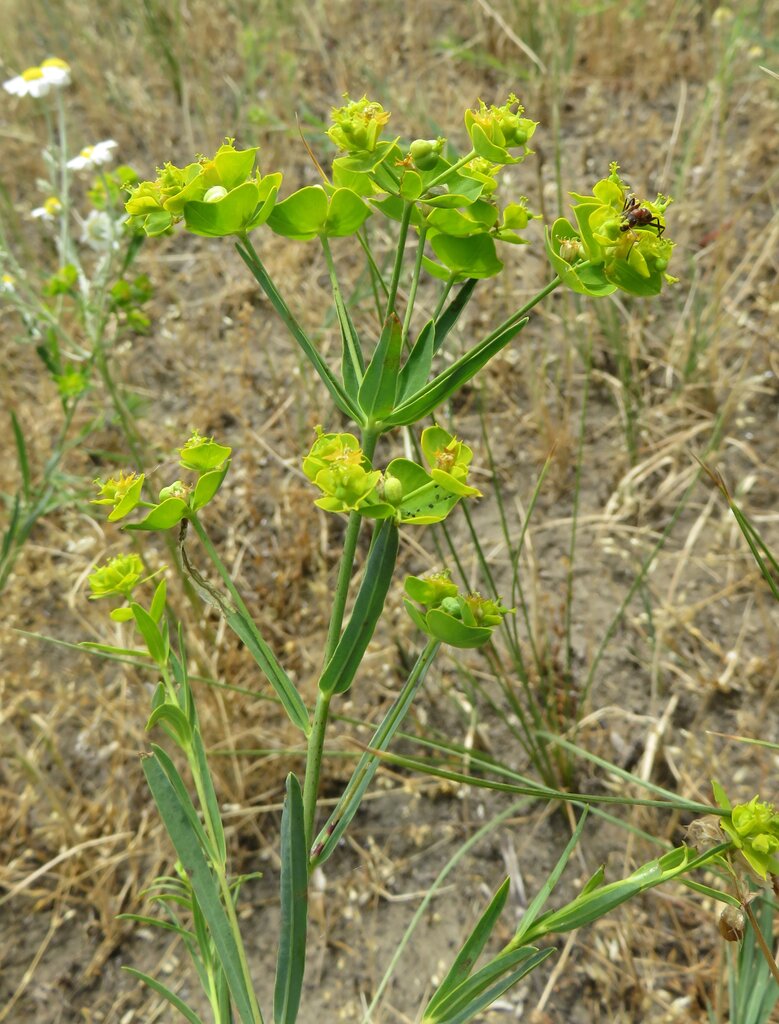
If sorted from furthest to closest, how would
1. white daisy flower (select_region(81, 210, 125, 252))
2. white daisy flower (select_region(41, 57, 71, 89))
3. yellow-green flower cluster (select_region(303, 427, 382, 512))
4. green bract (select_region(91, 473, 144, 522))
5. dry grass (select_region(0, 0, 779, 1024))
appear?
white daisy flower (select_region(41, 57, 71, 89)) < white daisy flower (select_region(81, 210, 125, 252)) < dry grass (select_region(0, 0, 779, 1024)) < green bract (select_region(91, 473, 144, 522)) < yellow-green flower cluster (select_region(303, 427, 382, 512))

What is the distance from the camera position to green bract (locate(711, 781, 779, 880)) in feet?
2.28

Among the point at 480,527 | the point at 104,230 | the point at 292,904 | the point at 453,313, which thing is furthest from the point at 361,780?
the point at 104,230

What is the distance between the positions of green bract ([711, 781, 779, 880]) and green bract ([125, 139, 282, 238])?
64 centimetres

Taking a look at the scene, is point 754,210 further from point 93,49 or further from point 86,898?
point 93,49

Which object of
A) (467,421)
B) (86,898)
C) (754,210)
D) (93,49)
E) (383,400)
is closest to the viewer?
(383,400)

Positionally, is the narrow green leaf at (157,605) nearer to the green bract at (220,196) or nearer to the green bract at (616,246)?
the green bract at (220,196)

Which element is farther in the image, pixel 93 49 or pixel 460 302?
pixel 93 49

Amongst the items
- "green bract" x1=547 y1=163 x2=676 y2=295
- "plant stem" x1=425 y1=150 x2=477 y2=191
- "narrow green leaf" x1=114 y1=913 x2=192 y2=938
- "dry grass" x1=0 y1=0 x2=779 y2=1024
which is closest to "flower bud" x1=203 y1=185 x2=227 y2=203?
"plant stem" x1=425 y1=150 x2=477 y2=191

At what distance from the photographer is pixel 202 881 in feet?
2.46

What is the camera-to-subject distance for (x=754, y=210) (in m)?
2.48

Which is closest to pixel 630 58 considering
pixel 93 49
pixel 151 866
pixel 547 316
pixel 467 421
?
pixel 547 316

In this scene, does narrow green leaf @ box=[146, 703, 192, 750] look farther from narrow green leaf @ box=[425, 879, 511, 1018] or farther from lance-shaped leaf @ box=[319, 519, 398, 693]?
narrow green leaf @ box=[425, 879, 511, 1018]

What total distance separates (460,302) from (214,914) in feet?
1.92

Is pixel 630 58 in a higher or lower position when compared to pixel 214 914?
higher
